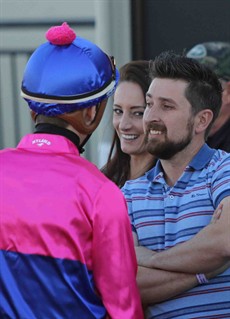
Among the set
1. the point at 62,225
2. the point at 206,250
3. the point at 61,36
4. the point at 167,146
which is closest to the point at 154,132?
Result: the point at 167,146

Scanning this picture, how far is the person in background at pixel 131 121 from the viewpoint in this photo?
3.42 meters

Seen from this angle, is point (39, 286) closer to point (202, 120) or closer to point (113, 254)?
point (113, 254)

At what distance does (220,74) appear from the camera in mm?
4211

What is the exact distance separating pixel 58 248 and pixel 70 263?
0.16ft

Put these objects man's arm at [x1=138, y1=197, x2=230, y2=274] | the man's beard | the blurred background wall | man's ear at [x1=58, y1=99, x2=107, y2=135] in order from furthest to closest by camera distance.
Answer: the blurred background wall, the man's beard, man's arm at [x1=138, y1=197, x2=230, y2=274], man's ear at [x1=58, y1=99, x2=107, y2=135]

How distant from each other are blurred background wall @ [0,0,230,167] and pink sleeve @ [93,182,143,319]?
2.86 meters

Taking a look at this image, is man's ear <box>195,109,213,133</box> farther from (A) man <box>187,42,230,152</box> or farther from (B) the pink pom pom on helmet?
(A) man <box>187,42,230,152</box>

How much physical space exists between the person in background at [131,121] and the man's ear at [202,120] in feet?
2.24

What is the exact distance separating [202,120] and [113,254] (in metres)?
0.82

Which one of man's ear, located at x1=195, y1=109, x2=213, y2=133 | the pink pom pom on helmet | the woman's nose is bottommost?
the woman's nose

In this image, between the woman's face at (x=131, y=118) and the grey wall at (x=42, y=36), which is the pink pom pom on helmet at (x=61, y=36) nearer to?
the woman's face at (x=131, y=118)

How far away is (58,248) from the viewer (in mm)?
2031

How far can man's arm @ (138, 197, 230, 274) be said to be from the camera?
2.44 metres

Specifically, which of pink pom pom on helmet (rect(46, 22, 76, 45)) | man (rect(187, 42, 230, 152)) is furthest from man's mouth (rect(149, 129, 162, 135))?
man (rect(187, 42, 230, 152))
